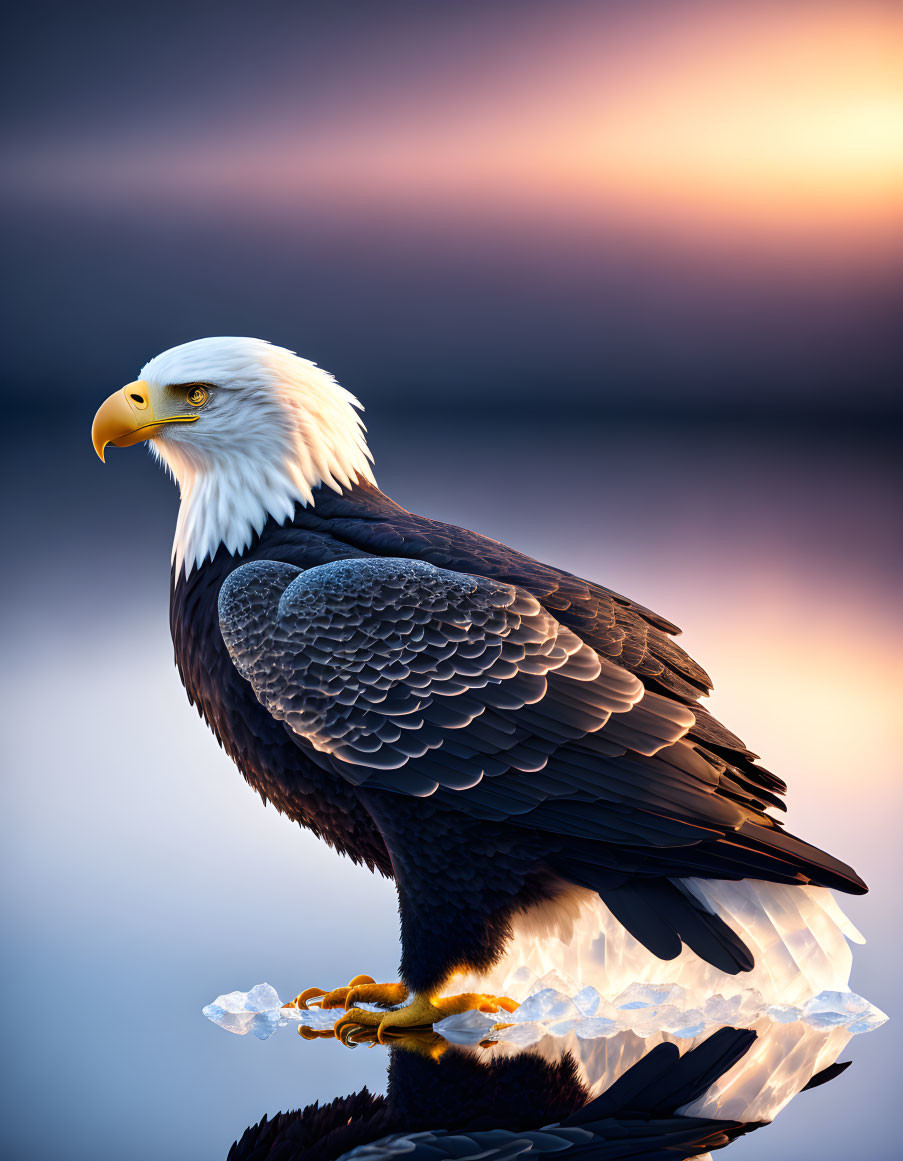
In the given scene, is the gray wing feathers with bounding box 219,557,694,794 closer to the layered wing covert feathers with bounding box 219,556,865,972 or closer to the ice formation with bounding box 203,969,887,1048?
the layered wing covert feathers with bounding box 219,556,865,972

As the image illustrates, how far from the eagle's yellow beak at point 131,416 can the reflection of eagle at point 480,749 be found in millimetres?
365

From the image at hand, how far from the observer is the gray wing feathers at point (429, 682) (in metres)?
2.16

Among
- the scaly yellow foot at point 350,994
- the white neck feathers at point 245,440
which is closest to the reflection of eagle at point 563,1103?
the scaly yellow foot at point 350,994

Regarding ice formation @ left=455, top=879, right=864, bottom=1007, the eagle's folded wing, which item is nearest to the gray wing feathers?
the eagle's folded wing

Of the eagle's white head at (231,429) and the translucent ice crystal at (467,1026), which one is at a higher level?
the eagle's white head at (231,429)

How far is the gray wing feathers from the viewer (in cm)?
216

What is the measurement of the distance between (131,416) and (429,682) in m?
0.92

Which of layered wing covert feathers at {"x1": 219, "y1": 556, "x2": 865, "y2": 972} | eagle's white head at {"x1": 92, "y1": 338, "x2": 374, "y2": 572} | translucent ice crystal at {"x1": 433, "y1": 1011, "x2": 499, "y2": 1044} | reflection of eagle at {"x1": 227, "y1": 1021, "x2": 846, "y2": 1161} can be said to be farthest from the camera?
eagle's white head at {"x1": 92, "y1": 338, "x2": 374, "y2": 572}

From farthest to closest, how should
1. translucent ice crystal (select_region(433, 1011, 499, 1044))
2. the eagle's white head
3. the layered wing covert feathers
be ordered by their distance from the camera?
the eagle's white head < translucent ice crystal (select_region(433, 1011, 499, 1044)) < the layered wing covert feathers

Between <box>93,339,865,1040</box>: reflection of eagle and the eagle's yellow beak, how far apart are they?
36 cm

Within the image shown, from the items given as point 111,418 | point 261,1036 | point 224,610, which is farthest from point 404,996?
point 111,418

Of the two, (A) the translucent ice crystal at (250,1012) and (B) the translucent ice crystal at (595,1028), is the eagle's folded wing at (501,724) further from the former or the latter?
(A) the translucent ice crystal at (250,1012)

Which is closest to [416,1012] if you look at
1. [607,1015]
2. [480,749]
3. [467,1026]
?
[467,1026]

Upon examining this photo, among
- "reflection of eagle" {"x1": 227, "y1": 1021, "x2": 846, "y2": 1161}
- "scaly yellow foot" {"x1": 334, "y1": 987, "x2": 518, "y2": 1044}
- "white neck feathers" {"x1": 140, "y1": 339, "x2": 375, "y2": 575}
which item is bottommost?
"reflection of eagle" {"x1": 227, "y1": 1021, "x2": 846, "y2": 1161}
